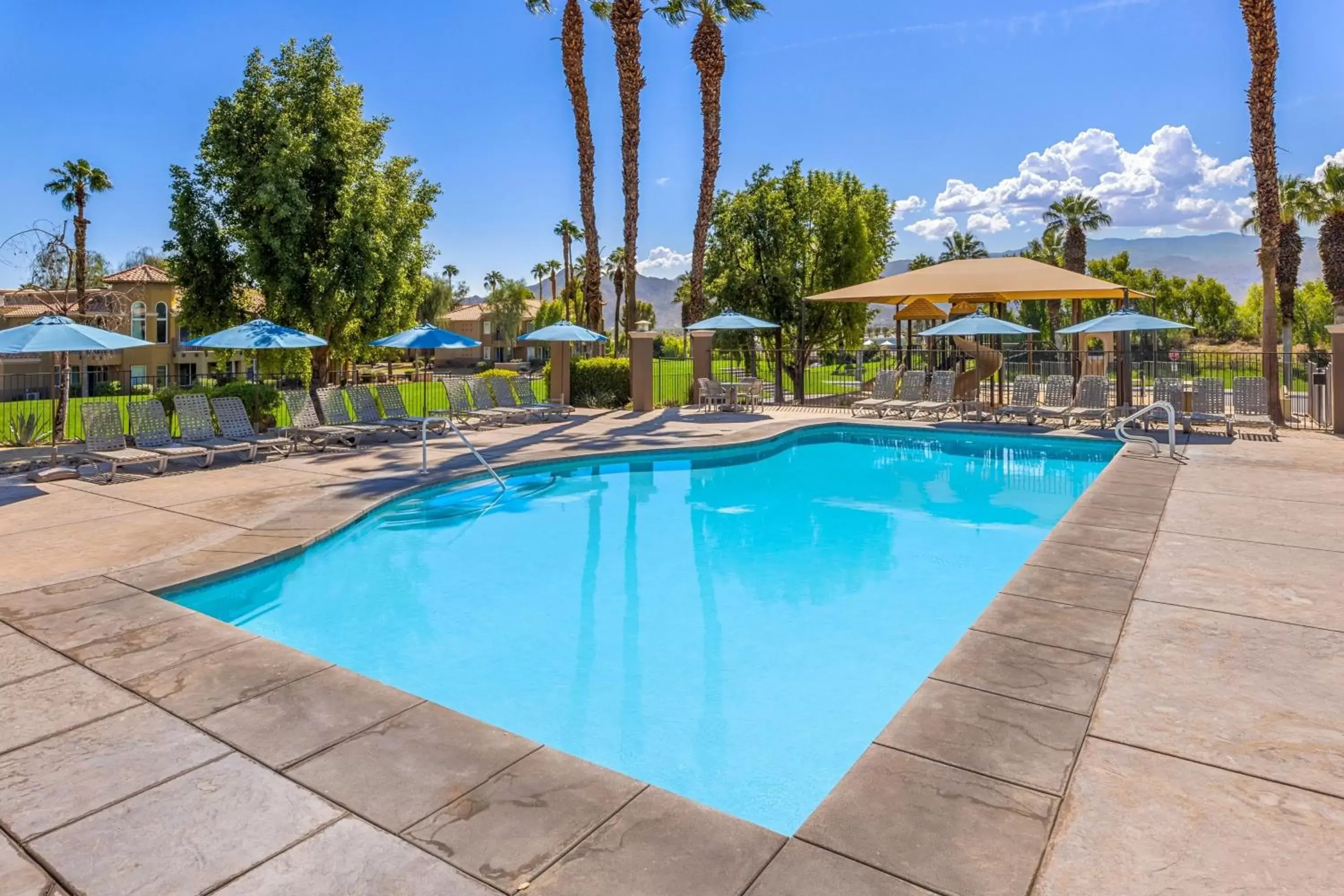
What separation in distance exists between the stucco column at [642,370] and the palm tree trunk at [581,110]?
2691 millimetres

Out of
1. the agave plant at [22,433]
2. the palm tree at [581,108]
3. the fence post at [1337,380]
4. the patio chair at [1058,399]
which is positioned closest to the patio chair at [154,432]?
the agave plant at [22,433]

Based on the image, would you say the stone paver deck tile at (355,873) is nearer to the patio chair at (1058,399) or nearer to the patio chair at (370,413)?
the patio chair at (370,413)

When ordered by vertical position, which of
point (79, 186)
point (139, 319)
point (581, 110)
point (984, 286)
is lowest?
point (984, 286)

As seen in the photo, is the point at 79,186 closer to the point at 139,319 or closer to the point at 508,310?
the point at 139,319

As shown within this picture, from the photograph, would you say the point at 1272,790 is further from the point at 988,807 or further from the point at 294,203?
the point at 294,203

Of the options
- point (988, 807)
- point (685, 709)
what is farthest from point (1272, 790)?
point (685, 709)

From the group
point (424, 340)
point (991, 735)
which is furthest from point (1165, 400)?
point (991, 735)

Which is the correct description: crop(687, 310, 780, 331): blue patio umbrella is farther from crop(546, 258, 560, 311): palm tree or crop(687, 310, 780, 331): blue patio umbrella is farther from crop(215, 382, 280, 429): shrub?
crop(546, 258, 560, 311): palm tree

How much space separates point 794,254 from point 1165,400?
11.7 meters

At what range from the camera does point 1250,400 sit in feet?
48.6

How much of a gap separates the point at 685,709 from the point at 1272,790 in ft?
10.1

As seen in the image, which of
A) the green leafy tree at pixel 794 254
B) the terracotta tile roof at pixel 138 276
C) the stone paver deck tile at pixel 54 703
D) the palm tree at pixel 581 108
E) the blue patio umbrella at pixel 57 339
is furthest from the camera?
the terracotta tile roof at pixel 138 276

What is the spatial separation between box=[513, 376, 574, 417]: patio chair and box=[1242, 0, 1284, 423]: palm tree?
48.8ft

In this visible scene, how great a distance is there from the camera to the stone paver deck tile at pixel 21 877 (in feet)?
8.66
